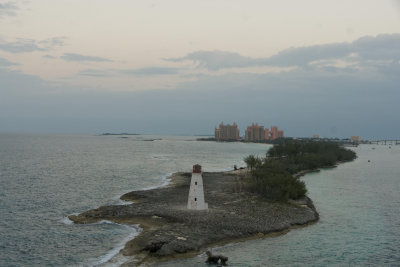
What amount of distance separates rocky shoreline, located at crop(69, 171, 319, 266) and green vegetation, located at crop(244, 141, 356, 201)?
1818 millimetres

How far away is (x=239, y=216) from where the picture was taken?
132ft

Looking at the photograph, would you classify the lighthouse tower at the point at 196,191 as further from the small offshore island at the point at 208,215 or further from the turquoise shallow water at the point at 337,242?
the turquoise shallow water at the point at 337,242

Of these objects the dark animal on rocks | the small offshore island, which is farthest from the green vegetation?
the dark animal on rocks

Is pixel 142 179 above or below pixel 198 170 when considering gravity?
below

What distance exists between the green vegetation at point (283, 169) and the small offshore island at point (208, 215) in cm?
16

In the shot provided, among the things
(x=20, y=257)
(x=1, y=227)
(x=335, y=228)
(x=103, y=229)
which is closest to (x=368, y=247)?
(x=335, y=228)

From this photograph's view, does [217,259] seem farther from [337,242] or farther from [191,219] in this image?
[337,242]

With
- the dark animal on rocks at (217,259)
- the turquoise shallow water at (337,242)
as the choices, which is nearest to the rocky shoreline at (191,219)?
the turquoise shallow water at (337,242)

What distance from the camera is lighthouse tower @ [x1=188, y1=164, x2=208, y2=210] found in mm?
39875

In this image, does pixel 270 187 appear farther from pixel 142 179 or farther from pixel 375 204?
pixel 142 179

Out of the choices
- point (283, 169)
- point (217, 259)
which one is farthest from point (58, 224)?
point (283, 169)

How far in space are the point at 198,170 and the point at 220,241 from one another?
9.79 meters

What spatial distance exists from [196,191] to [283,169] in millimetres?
44333

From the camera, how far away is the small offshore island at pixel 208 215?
1206 inches
